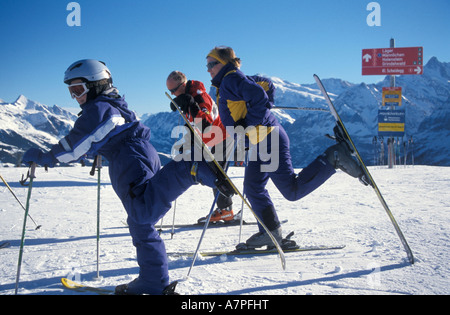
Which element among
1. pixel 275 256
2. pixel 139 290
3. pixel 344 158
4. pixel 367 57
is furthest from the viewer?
pixel 367 57

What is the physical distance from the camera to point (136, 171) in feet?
7.52

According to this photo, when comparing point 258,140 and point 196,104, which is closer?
point 258,140

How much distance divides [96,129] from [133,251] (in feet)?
5.27

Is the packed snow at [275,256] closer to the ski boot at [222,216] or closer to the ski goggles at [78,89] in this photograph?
the ski boot at [222,216]

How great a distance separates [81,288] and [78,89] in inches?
60.2

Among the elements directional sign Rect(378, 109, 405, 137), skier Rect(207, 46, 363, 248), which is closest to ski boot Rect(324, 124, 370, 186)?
skier Rect(207, 46, 363, 248)

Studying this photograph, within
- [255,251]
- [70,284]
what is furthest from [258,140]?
[70,284]

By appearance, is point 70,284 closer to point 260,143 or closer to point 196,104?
point 260,143

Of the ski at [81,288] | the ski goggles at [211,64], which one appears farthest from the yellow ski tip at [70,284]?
the ski goggles at [211,64]
